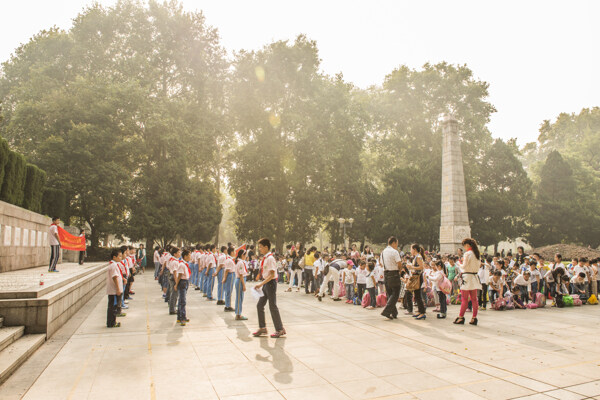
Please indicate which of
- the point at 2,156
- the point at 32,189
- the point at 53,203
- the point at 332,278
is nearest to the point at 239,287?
the point at 332,278

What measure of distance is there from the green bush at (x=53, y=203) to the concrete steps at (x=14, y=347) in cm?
1851

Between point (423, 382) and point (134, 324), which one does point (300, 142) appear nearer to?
point (134, 324)

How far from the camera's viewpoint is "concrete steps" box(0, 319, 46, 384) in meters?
5.21

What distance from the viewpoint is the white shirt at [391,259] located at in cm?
977

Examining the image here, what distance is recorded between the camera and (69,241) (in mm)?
16984

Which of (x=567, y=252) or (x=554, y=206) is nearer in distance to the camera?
(x=567, y=252)

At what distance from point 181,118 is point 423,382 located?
105 feet

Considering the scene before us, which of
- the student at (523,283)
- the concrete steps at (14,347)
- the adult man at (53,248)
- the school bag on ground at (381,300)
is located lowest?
the school bag on ground at (381,300)

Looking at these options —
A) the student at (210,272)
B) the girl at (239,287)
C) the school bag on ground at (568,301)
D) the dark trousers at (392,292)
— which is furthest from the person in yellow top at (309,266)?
the school bag on ground at (568,301)

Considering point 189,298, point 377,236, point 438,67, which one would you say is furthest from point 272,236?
point 438,67

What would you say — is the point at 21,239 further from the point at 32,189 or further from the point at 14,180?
the point at 32,189

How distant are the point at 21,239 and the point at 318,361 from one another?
13.5 metres

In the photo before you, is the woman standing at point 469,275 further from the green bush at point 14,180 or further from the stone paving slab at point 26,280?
the green bush at point 14,180

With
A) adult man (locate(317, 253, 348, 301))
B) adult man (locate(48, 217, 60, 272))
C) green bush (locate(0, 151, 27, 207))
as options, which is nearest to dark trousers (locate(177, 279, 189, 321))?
adult man (locate(317, 253, 348, 301))
